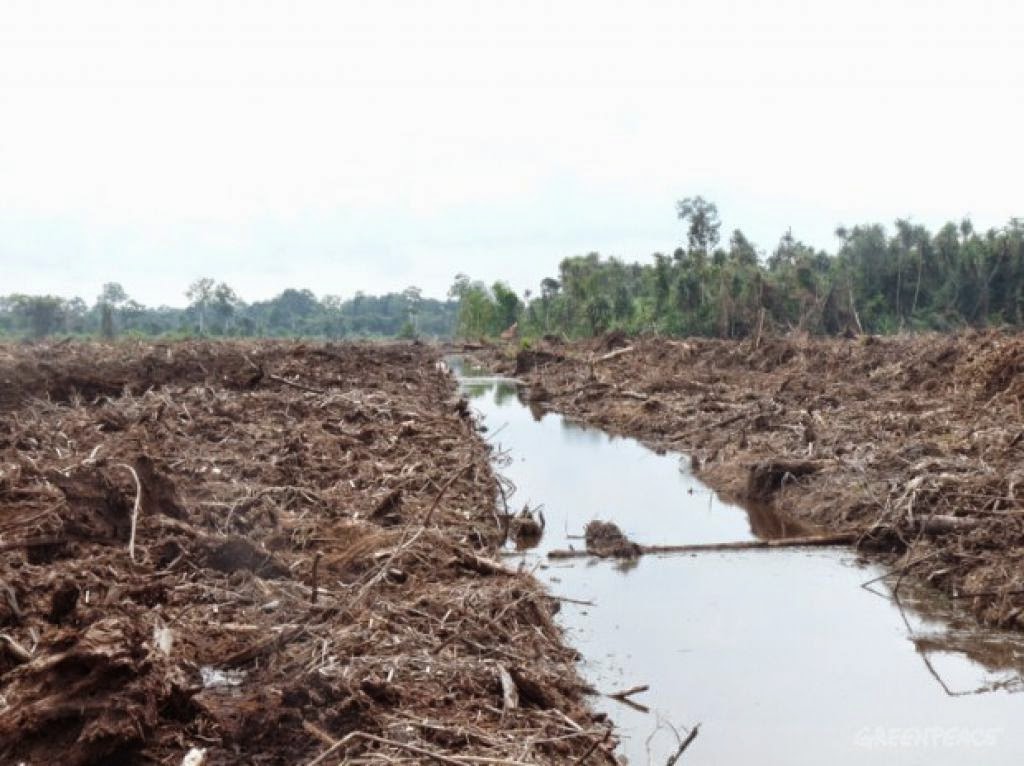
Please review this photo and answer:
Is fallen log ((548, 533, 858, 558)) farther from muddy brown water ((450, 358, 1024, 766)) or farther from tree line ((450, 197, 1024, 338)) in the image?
tree line ((450, 197, 1024, 338))

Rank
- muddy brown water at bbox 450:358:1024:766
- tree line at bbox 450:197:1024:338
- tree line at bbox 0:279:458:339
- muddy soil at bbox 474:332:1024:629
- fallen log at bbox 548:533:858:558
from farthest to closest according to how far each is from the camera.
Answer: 1. tree line at bbox 0:279:458:339
2. tree line at bbox 450:197:1024:338
3. fallen log at bbox 548:533:858:558
4. muddy soil at bbox 474:332:1024:629
5. muddy brown water at bbox 450:358:1024:766

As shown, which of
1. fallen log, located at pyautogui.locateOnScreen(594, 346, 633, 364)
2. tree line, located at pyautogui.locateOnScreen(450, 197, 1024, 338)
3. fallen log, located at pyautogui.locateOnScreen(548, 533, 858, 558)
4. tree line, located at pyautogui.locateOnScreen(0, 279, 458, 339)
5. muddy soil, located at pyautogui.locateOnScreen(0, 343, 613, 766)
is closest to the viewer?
muddy soil, located at pyautogui.locateOnScreen(0, 343, 613, 766)

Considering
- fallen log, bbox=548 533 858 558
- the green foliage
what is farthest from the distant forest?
fallen log, bbox=548 533 858 558

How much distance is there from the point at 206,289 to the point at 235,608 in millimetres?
96598

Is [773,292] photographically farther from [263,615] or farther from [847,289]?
[263,615]

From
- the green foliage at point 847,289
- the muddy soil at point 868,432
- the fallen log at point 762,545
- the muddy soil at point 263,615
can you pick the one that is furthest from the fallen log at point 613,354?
the fallen log at point 762,545

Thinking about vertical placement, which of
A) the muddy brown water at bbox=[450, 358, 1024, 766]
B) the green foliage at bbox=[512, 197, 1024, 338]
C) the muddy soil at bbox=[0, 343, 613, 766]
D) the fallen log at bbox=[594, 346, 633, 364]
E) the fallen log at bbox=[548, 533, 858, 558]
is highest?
the green foliage at bbox=[512, 197, 1024, 338]

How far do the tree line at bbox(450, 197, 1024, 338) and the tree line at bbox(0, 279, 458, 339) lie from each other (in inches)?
945

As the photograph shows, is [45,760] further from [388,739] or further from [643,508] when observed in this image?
[643,508]

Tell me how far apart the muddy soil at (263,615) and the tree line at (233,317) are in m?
46.1

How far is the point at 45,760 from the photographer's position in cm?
338

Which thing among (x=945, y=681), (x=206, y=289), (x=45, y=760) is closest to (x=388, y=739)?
(x=45, y=760)

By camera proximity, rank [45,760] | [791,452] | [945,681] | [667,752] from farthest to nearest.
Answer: [791,452], [945,681], [667,752], [45,760]

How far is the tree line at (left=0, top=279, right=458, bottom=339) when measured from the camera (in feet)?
226
